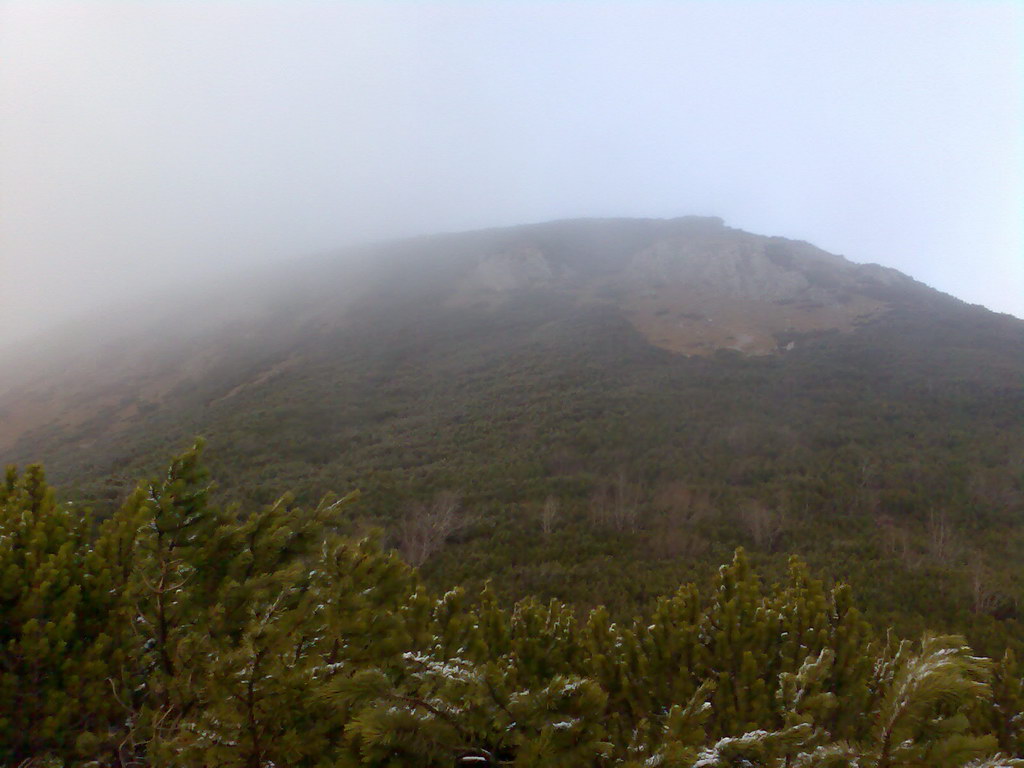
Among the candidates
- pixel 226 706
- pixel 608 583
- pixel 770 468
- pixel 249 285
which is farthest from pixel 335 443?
pixel 249 285

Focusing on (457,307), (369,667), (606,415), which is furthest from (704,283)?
(369,667)

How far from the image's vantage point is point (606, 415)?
2389 cm

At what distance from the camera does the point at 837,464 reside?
18016 mm

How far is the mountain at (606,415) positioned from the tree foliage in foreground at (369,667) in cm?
676

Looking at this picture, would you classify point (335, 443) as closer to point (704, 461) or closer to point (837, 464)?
point (704, 461)

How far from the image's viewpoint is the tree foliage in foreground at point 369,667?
1815 mm

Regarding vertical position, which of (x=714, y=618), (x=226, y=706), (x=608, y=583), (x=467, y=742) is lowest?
(x=608, y=583)

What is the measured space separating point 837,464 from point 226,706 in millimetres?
20182

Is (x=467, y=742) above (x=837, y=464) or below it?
above

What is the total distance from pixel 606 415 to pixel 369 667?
22.1 m

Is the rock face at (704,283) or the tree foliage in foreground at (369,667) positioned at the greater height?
the rock face at (704,283)

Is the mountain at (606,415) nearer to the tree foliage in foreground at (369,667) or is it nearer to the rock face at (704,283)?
the rock face at (704,283)

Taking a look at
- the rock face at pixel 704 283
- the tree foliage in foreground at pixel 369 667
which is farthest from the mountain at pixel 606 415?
the tree foliage in foreground at pixel 369 667

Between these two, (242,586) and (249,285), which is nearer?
(242,586)
